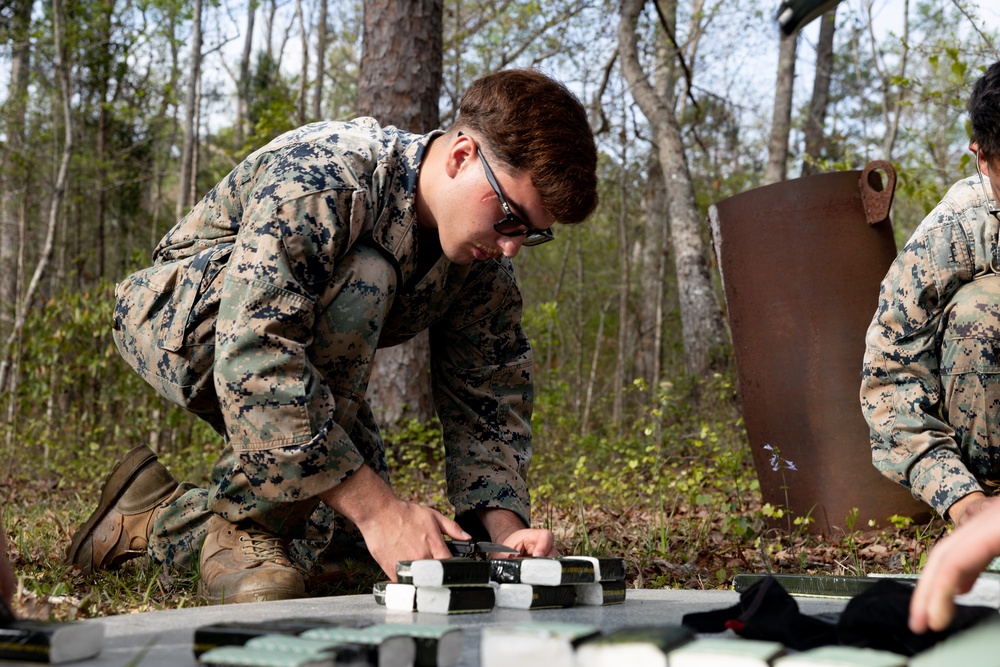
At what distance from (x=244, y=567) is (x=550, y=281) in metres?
12.4

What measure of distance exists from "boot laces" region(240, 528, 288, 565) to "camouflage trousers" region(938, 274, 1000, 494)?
6.66 feet

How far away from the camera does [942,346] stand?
273 centimetres

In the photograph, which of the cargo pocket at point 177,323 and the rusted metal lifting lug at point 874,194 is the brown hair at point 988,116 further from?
the cargo pocket at point 177,323

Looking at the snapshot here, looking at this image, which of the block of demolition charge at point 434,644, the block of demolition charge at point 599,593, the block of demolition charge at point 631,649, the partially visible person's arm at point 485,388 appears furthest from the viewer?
the partially visible person's arm at point 485,388

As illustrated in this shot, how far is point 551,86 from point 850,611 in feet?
5.38

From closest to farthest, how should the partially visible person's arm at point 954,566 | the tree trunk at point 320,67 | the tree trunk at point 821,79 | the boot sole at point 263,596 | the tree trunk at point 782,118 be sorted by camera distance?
the partially visible person's arm at point 954,566, the boot sole at point 263,596, the tree trunk at point 782,118, the tree trunk at point 320,67, the tree trunk at point 821,79

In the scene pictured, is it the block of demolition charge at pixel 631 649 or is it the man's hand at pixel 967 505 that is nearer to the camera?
the block of demolition charge at pixel 631 649

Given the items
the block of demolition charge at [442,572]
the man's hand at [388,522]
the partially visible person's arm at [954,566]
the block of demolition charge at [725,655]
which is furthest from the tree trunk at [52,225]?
the partially visible person's arm at [954,566]

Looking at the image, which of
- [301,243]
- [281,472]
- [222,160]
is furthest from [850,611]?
[222,160]

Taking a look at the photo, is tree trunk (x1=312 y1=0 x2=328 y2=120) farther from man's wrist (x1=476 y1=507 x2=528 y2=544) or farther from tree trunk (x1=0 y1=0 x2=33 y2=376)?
man's wrist (x1=476 y1=507 x2=528 y2=544)

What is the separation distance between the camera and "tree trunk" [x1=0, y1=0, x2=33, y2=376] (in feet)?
37.5

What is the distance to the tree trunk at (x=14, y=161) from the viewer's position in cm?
1144

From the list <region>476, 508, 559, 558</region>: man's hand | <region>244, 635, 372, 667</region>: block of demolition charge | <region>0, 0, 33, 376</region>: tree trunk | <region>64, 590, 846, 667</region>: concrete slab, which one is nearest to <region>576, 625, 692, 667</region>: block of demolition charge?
<region>64, 590, 846, 667</region>: concrete slab

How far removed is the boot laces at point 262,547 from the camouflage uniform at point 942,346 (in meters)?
1.79
